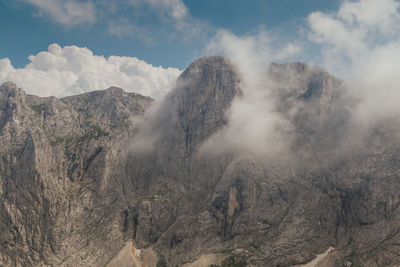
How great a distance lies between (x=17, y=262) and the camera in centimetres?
18562

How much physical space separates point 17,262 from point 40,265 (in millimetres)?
15032

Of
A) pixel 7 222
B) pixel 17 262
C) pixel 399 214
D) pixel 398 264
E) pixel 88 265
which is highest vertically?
pixel 7 222

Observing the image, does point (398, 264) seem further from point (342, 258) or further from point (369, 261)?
point (342, 258)

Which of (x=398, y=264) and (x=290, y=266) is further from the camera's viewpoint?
(x=290, y=266)

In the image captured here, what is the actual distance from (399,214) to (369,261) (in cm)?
4415

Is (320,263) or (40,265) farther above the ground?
(40,265)

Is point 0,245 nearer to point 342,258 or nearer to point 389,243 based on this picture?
point 342,258

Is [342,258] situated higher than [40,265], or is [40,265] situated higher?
[40,265]

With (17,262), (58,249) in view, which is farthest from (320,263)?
(17,262)

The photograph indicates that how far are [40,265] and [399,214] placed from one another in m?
268

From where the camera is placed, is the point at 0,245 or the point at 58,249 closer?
the point at 0,245

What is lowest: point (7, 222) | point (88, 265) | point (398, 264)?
point (398, 264)

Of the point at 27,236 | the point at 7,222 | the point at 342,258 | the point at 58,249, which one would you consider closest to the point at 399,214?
the point at 342,258

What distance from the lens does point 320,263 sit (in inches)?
7776
